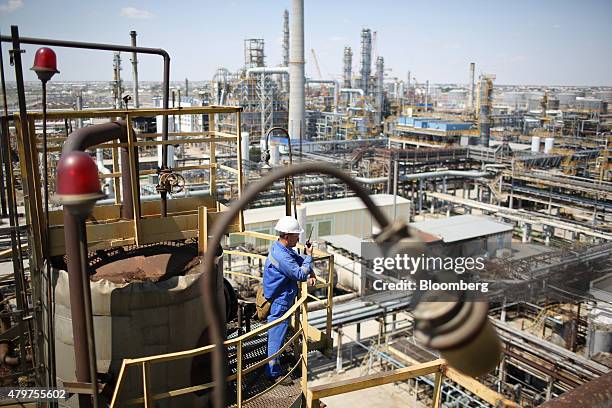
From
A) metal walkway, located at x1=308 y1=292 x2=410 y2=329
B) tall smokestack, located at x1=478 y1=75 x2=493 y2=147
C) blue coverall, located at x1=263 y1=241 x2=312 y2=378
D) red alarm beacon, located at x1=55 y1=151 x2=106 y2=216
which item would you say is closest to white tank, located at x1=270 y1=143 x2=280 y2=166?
metal walkway, located at x1=308 y1=292 x2=410 y2=329

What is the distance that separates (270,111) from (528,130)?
2661 cm

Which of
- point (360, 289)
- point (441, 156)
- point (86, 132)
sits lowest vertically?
point (360, 289)

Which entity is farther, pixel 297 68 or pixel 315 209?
pixel 297 68

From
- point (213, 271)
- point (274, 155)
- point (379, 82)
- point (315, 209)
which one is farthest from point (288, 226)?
point (379, 82)

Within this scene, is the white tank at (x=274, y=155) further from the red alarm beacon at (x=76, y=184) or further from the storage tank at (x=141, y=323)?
the red alarm beacon at (x=76, y=184)

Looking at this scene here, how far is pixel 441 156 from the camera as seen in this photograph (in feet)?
96.0

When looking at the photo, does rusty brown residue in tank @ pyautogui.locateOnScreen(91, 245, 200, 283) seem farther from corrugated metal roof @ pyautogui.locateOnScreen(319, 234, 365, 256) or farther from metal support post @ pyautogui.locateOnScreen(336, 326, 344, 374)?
corrugated metal roof @ pyautogui.locateOnScreen(319, 234, 365, 256)

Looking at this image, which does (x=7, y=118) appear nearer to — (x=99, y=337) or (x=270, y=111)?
(x=99, y=337)

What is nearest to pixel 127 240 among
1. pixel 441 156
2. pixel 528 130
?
pixel 441 156

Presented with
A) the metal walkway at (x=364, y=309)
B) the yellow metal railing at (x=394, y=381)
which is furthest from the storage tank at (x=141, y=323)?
the metal walkway at (x=364, y=309)

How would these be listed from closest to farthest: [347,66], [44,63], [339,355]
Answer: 1. [44,63]
2. [339,355]
3. [347,66]

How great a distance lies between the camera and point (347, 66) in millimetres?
54375

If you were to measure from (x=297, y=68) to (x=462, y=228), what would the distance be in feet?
59.5

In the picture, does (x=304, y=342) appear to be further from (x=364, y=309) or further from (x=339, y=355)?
(x=364, y=309)
